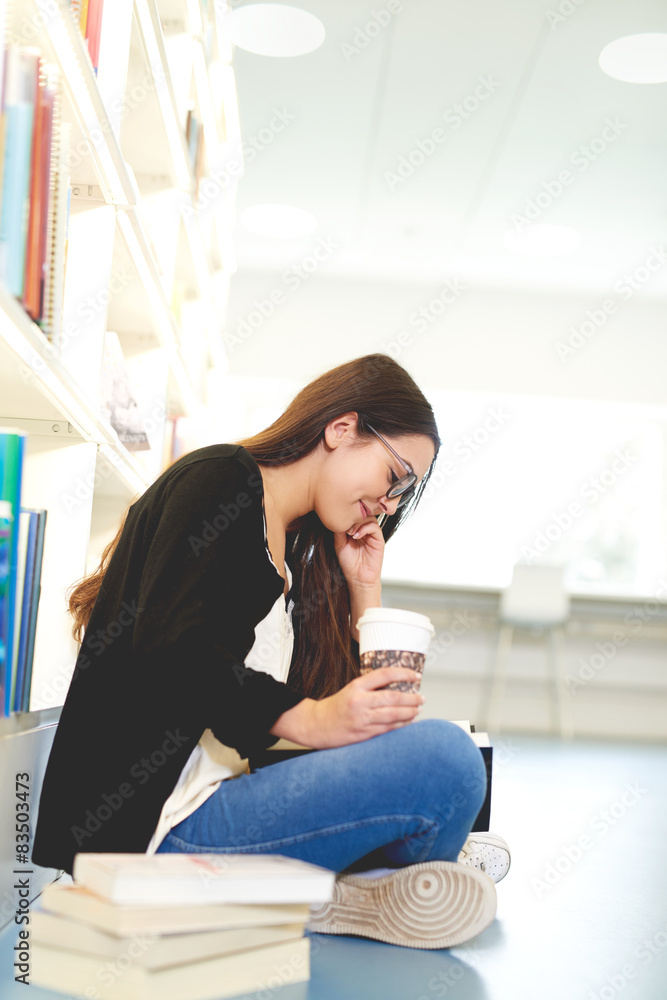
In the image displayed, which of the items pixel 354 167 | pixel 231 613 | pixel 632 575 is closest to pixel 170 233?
pixel 231 613

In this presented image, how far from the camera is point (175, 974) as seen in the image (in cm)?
84

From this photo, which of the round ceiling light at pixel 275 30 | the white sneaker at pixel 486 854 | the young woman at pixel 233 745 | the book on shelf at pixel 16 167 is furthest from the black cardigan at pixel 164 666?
the round ceiling light at pixel 275 30

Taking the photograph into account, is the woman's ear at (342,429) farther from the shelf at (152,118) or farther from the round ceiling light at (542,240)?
the round ceiling light at (542,240)

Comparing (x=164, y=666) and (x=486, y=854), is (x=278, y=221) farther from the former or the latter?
(x=164, y=666)

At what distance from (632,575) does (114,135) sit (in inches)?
202

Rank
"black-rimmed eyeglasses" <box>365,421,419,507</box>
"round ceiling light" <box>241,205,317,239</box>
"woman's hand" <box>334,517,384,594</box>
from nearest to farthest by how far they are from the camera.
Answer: "black-rimmed eyeglasses" <box>365,421,419,507</box> < "woman's hand" <box>334,517,384,594</box> < "round ceiling light" <box>241,205,317,239</box>

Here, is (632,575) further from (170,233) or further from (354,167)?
(170,233)

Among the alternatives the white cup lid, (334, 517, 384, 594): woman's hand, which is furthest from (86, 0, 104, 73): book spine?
the white cup lid

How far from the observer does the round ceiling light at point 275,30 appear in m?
3.11

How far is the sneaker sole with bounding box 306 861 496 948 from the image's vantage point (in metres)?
1.14

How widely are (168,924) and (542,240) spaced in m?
4.60

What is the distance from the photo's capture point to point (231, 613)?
42.4 inches

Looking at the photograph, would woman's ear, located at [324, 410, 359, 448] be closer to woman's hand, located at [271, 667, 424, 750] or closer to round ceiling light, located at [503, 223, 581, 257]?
woman's hand, located at [271, 667, 424, 750]

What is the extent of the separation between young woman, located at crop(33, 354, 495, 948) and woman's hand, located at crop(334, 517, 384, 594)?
0.28m
